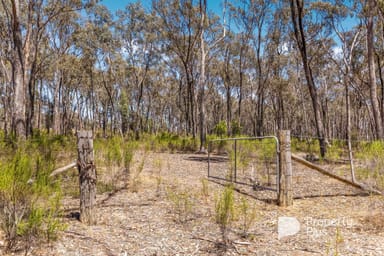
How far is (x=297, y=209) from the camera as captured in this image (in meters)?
4.26

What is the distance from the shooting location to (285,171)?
A: 4355mm

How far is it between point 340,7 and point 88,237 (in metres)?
20.2

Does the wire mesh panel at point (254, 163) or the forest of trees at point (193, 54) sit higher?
the forest of trees at point (193, 54)

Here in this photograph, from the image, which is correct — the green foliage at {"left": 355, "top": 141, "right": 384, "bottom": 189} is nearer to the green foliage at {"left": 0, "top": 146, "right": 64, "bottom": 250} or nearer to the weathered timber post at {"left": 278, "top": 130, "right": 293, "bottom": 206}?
the weathered timber post at {"left": 278, "top": 130, "right": 293, "bottom": 206}

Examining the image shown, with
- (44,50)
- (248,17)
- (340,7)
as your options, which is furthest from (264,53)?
(44,50)

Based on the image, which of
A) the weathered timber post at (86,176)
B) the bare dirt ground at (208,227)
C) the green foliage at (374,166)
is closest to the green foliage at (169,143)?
the bare dirt ground at (208,227)

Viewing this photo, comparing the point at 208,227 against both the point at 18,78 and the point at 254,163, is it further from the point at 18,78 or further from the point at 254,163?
the point at 18,78

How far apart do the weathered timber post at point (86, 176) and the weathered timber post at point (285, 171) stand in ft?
8.87

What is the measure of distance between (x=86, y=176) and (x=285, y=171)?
9.24 feet

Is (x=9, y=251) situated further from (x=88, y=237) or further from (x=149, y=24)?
(x=149, y=24)

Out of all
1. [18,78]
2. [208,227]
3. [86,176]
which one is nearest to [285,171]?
[208,227]

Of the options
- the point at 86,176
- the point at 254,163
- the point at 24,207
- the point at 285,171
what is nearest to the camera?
the point at 24,207

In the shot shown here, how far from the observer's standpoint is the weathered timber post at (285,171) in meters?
4.36

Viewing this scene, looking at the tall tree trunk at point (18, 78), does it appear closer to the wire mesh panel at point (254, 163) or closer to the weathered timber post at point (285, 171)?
the wire mesh panel at point (254, 163)
